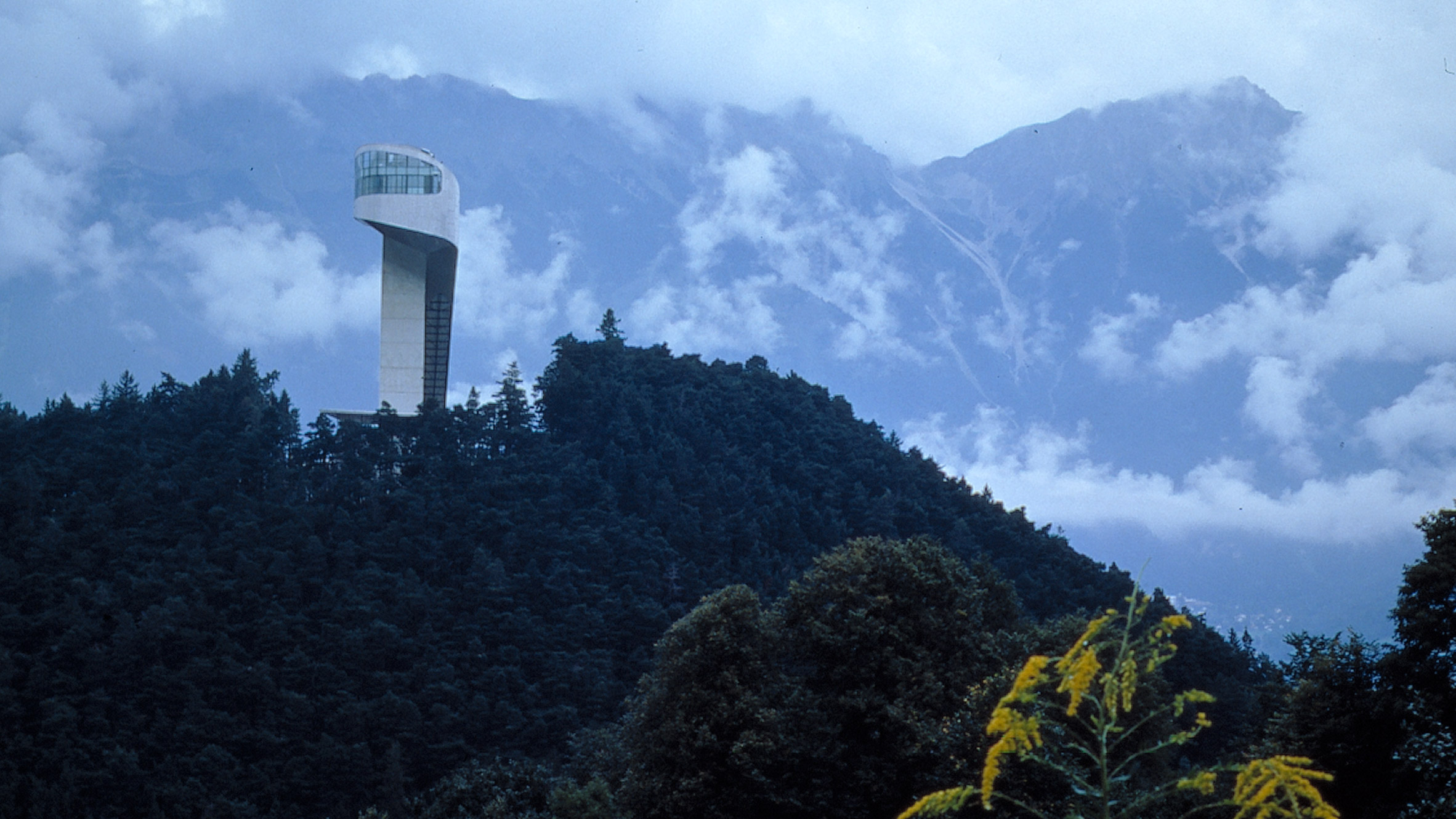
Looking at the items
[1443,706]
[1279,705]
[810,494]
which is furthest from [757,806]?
[810,494]

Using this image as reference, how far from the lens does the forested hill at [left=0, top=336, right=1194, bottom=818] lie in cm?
3681

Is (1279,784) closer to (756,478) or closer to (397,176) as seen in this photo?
(756,478)

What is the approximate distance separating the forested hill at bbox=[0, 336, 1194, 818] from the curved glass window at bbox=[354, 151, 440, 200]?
9.84 meters

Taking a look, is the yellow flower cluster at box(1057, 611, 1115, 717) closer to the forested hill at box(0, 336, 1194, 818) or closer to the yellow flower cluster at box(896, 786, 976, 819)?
the yellow flower cluster at box(896, 786, 976, 819)

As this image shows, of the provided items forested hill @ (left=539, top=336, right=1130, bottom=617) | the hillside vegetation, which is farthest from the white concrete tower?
forested hill @ (left=539, top=336, right=1130, bottom=617)

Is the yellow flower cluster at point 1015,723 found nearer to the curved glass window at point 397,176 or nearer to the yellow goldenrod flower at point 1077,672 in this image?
the yellow goldenrod flower at point 1077,672

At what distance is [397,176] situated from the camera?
163ft

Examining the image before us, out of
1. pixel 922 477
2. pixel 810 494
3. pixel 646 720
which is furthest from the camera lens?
pixel 922 477

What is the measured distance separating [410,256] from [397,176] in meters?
3.55

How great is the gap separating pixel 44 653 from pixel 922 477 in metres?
37.9

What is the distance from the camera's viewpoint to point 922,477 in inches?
2271

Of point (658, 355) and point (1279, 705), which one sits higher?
point (658, 355)

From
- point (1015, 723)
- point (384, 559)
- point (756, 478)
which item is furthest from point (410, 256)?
point (1015, 723)

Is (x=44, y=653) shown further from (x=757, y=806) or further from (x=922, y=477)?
(x=922, y=477)
